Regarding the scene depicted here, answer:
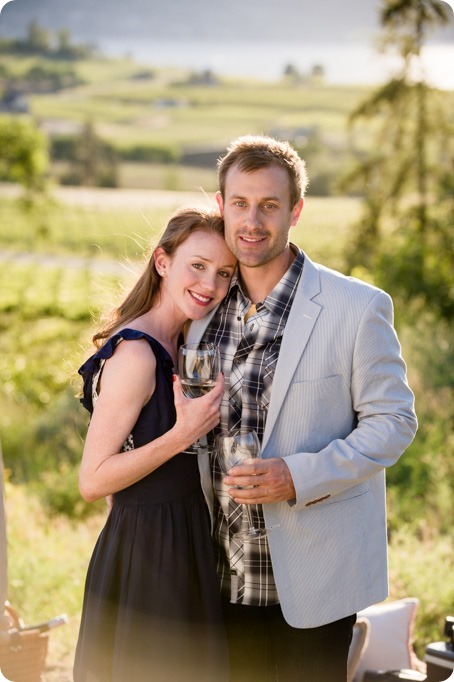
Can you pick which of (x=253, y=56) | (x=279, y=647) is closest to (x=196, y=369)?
(x=279, y=647)

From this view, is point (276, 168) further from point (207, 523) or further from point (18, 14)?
point (18, 14)

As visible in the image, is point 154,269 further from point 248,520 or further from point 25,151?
point 25,151

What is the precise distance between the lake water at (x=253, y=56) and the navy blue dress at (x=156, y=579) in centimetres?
1117

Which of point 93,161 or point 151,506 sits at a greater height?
point 93,161

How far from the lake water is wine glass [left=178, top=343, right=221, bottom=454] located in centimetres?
1113

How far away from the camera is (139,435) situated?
2.41m

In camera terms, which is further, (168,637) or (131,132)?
(131,132)

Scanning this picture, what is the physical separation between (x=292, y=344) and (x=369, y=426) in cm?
30

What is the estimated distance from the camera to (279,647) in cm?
257

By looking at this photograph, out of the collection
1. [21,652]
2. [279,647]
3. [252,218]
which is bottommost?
[21,652]

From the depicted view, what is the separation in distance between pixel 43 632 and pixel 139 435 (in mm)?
1081

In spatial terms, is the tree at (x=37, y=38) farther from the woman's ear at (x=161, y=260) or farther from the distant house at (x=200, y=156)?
the woman's ear at (x=161, y=260)

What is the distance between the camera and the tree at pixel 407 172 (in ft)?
36.2

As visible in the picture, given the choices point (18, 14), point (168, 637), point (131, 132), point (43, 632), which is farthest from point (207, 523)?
point (18, 14)
